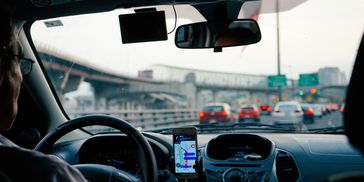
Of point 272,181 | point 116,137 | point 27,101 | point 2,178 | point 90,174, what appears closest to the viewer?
point 2,178

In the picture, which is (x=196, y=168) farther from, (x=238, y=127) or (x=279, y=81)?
(x=279, y=81)

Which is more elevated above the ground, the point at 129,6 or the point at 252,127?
the point at 129,6

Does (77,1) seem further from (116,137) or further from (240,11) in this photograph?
(240,11)

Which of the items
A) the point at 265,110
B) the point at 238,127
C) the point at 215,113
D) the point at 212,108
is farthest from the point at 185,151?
the point at 265,110

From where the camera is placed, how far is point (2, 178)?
4.46 feet

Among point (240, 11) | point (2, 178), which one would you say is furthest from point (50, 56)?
point (2, 178)

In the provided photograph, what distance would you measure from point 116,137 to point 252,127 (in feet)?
5.41

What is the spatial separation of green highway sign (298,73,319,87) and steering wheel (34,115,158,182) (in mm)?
41447

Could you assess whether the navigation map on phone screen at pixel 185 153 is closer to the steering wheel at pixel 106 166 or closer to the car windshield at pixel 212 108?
the steering wheel at pixel 106 166

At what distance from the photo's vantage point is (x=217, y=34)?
13.5 ft

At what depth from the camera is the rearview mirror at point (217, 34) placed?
4070mm

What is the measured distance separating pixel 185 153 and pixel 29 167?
2535mm

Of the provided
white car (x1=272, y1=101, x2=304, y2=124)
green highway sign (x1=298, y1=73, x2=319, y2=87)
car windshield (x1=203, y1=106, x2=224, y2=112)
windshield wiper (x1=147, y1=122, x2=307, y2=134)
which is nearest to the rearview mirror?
windshield wiper (x1=147, y1=122, x2=307, y2=134)

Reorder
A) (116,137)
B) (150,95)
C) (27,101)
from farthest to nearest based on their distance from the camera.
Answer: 1. (150,95)
2. (27,101)
3. (116,137)
